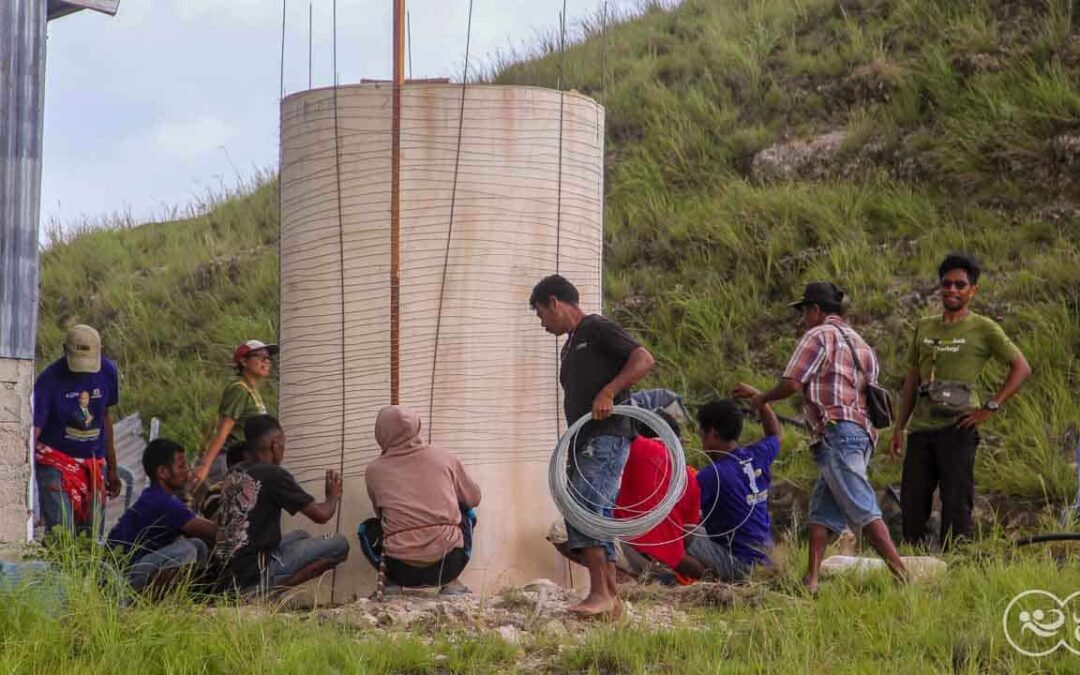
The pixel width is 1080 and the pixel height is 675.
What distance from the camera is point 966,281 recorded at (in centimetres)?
848

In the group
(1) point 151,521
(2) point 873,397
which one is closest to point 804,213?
(2) point 873,397

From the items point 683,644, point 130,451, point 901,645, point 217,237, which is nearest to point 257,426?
point 683,644

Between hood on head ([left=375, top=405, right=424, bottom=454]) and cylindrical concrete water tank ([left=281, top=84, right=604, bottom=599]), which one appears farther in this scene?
cylindrical concrete water tank ([left=281, top=84, right=604, bottom=599])

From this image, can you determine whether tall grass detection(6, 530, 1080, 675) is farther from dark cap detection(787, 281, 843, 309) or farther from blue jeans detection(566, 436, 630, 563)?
dark cap detection(787, 281, 843, 309)

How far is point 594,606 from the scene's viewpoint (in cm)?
711

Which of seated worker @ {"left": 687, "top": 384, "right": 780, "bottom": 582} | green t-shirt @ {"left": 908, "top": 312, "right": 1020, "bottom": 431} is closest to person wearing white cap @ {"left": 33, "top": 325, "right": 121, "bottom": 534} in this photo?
seated worker @ {"left": 687, "top": 384, "right": 780, "bottom": 582}

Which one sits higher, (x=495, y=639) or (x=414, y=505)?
(x=414, y=505)

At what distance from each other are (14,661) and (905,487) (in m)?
5.09

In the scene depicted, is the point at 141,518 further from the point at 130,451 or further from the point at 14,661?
the point at 130,451

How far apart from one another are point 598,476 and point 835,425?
1.17m

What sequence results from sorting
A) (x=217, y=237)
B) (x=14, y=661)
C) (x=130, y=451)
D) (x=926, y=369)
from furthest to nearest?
1. (x=217, y=237)
2. (x=130, y=451)
3. (x=926, y=369)
4. (x=14, y=661)

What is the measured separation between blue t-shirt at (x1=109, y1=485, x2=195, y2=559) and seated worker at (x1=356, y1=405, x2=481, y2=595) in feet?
3.25

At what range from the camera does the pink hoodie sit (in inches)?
310

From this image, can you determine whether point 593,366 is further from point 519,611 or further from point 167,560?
point 167,560
